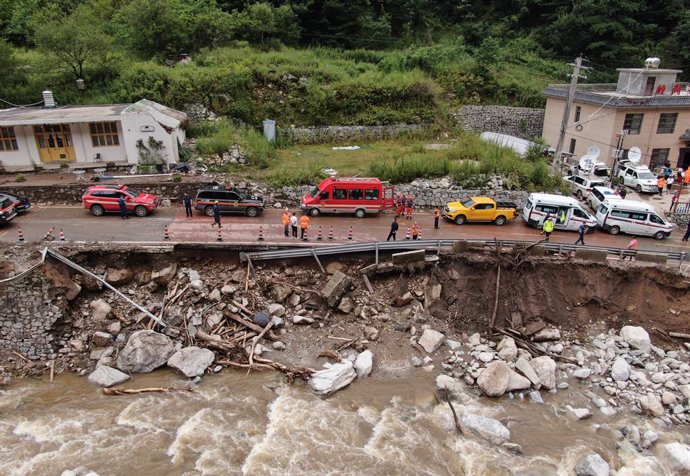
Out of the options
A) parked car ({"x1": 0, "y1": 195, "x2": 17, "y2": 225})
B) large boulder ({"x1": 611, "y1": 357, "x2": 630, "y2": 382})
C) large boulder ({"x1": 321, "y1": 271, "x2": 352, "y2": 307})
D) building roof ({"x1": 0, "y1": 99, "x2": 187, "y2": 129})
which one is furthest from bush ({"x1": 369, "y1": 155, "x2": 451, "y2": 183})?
parked car ({"x1": 0, "y1": 195, "x2": 17, "y2": 225})

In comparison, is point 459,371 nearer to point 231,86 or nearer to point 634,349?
point 634,349

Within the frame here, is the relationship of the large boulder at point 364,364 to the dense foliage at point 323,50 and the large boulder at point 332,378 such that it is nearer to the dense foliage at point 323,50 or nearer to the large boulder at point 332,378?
the large boulder at point 332,378

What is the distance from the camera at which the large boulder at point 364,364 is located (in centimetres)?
1984

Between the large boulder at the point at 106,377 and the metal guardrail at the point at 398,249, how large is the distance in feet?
23.4

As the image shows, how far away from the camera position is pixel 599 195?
30.5 meters

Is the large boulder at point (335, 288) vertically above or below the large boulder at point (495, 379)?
above

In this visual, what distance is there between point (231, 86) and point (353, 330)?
25.7 m

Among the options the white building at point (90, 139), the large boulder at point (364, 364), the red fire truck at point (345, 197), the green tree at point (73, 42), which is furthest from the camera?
the green tree at point (73, 42)

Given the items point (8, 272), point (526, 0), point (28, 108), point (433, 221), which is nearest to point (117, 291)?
point (8, 272)

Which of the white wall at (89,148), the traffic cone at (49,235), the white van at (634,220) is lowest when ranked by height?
the white van at (634,220)

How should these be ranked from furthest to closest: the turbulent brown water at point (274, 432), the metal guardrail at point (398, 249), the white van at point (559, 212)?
the white van at point (559, 212) < the metal guardrail at point (398, 249) < the turbulent brown water at point (274, 432)

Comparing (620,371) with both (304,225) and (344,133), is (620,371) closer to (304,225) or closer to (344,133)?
(304,225)

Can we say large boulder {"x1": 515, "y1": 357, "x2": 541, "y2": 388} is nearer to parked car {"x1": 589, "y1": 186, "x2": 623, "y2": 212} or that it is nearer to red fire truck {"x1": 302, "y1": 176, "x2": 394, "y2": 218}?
red fire truck {"x1": 302, "y1": 176, "x2": 394, "y2": 218}

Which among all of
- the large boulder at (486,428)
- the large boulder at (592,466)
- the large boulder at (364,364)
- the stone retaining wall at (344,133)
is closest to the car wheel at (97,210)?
the stone retaining wall at (344,133)
